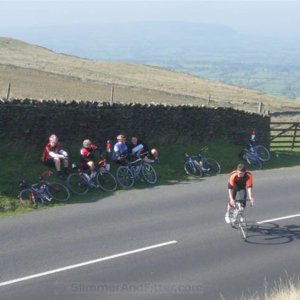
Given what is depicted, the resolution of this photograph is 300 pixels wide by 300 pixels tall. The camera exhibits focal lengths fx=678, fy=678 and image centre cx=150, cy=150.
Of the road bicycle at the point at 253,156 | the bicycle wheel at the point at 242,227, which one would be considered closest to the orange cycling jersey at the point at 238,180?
the bicycle wheel at the point at 242,227

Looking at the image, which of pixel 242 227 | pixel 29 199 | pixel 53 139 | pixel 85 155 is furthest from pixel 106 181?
pixel 242 227

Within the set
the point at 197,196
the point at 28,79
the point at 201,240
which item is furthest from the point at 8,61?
the point at 201,240

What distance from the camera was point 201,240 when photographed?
15.0 m

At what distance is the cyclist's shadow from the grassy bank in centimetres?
485

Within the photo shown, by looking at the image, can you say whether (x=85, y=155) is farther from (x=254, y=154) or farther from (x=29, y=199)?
(x=254, y=154)

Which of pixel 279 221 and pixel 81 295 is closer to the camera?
pixel 81 295

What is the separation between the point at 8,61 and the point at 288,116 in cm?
3526

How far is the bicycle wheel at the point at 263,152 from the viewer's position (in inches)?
1003

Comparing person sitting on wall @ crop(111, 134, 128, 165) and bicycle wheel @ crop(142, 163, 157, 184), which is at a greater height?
person sitting on wall @ crop(111, 134, 128, 165)

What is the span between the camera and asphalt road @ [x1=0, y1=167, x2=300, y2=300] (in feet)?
39.1

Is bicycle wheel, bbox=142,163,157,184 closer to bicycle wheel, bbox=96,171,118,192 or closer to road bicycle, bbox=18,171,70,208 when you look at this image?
bicycle wheel, bbox=96,171,118,192

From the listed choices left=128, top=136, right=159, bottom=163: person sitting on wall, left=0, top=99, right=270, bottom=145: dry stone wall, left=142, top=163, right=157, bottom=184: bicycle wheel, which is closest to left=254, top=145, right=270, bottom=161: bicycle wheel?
left=0, top=99, right=270, bottom=145: dry stone wall

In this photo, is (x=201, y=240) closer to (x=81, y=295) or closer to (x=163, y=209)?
(x=163, y=209)

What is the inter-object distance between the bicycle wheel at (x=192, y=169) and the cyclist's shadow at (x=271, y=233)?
605 centimetres
